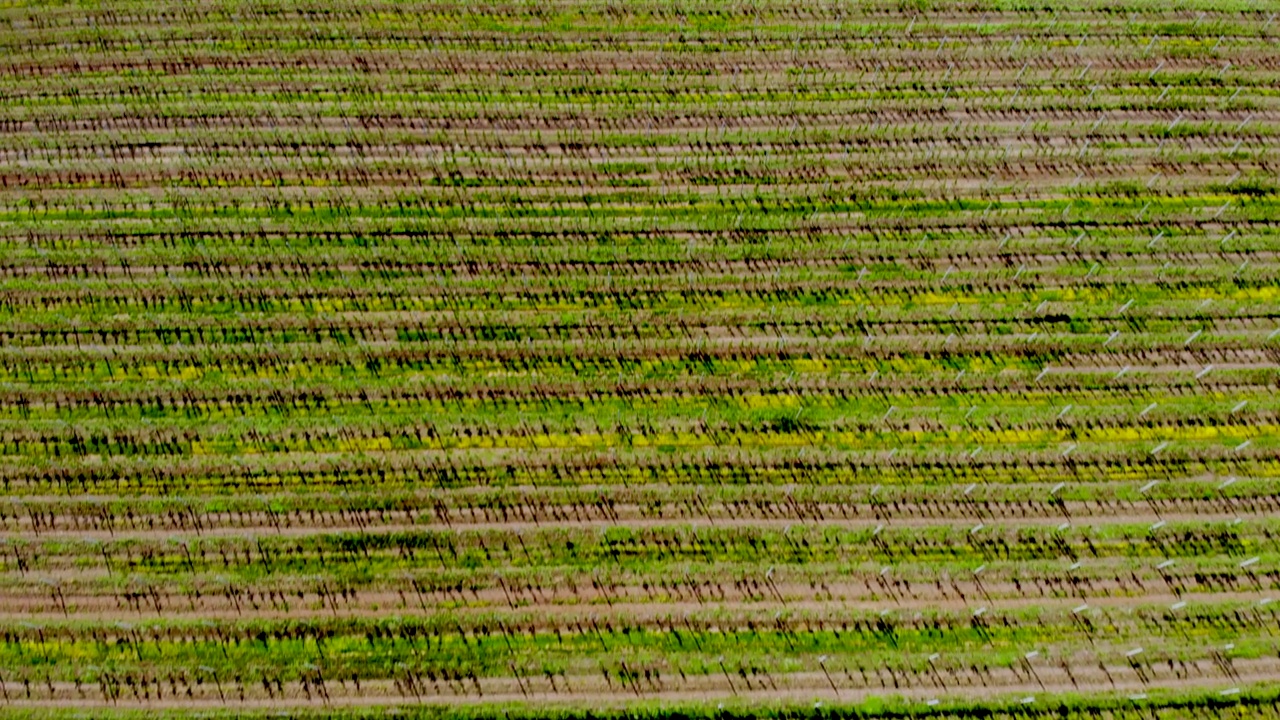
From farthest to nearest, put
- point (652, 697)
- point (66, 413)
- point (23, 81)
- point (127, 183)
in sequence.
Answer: point (23, 81) → point (127, 183) → point (66, 413) → point (652, 697)

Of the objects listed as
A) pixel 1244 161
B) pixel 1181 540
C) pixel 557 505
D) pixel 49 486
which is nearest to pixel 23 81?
pixel 49 486

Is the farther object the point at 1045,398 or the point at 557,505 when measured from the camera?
the point at 1045,398

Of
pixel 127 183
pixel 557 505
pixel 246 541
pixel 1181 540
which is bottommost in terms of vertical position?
pixel 1181 540

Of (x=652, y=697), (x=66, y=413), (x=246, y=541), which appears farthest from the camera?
(x=66, y=413)

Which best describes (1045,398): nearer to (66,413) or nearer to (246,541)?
(246,541)

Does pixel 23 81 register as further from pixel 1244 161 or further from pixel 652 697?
pixel 1244 161

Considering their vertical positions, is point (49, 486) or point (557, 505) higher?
point (49, 486)
